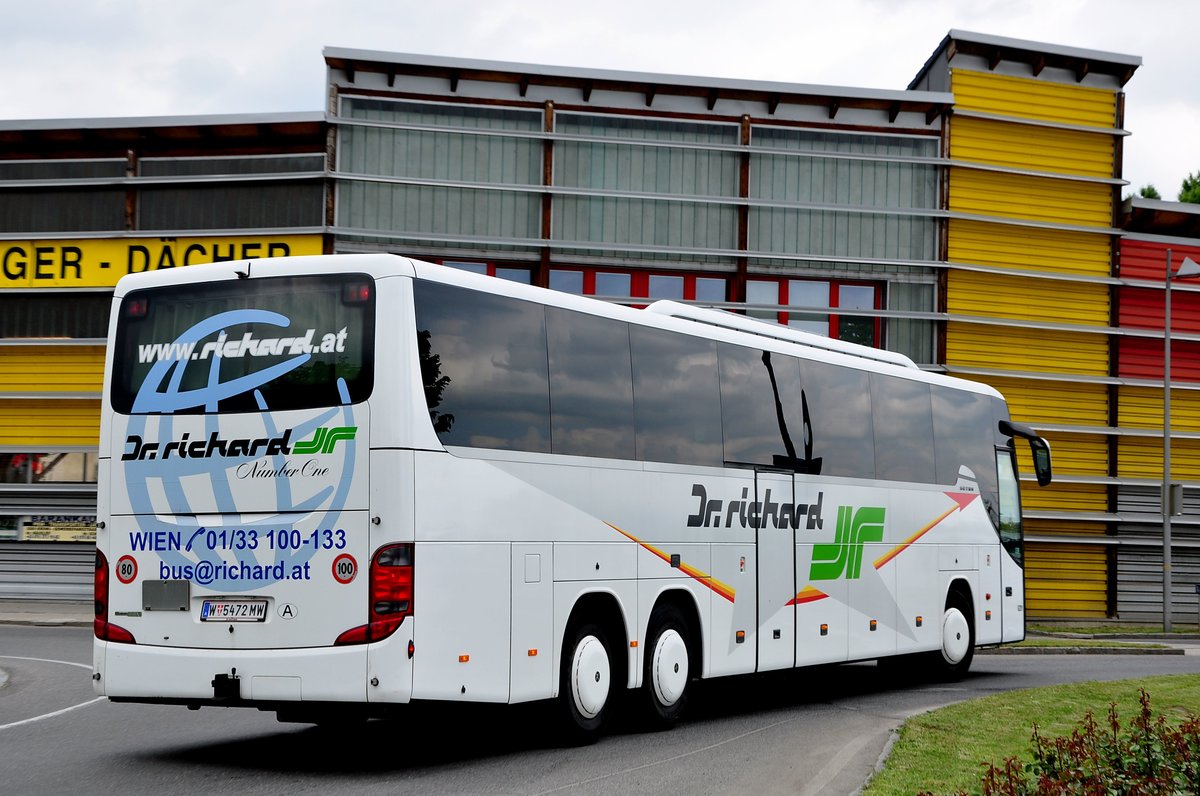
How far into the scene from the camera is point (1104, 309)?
3525 cm

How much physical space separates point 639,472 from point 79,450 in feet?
75.3

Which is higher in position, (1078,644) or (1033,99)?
(1033,99)

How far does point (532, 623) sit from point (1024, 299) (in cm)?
2593

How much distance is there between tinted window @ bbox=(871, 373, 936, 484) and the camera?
669 inches

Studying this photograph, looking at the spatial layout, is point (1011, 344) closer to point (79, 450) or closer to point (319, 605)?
point (79, 450)

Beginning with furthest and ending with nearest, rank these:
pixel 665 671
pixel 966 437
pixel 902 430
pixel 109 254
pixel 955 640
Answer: pixel 109 254, pixel 966 437, pixel 955 640, pixel 902 430, pixel 665 671

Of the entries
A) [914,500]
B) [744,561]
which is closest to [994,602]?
[914,500]

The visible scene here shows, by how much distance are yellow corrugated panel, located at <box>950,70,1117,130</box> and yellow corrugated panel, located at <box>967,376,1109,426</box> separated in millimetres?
6063

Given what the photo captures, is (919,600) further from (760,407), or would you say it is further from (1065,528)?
(1065,528)

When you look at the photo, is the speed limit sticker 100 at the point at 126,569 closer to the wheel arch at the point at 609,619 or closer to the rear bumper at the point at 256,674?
the rear bumper at the point at 256,674

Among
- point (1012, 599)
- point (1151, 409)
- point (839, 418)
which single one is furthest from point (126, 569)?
point (1151, 409)

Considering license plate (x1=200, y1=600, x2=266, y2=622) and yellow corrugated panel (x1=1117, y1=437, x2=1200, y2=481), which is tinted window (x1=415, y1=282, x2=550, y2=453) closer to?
license plate (x1=200, y1=600, x2=266, y2=622)

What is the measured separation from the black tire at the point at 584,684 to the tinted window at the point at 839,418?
4.47 meters

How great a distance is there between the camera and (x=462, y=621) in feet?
34.0
